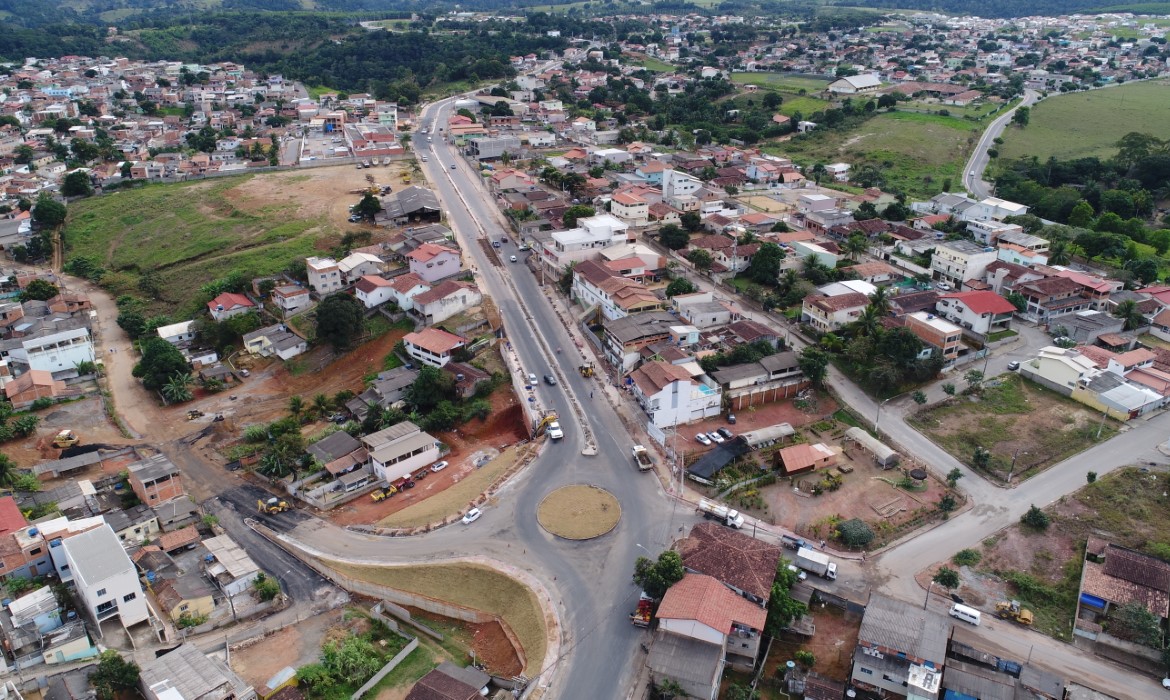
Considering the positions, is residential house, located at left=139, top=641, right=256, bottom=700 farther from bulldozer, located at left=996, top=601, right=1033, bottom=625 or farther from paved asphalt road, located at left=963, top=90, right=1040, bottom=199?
paved asphalt road, located at left=963, top=90, right=1040, bottom=199

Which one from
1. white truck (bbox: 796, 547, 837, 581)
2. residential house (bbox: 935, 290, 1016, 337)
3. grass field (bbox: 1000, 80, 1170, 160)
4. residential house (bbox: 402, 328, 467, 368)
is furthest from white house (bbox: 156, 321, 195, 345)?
grass field (bbox: 1000, 80, 1170, 160)

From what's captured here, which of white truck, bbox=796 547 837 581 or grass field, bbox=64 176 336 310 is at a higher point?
grass field, bbox=64 176 336 310

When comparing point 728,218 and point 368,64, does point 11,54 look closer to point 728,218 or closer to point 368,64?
point 368,64

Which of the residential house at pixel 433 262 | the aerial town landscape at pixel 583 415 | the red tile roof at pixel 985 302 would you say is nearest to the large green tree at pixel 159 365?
the aerial town landscape at pixel 583 415

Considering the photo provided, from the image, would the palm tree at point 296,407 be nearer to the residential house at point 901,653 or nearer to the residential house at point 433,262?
the residential house at point 433,262

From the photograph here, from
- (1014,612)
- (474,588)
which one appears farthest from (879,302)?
(474,588)

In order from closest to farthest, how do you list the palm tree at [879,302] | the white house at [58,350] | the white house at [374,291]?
the palm tree at [879,302], the white house at [58,350], the white house at [374,291]
